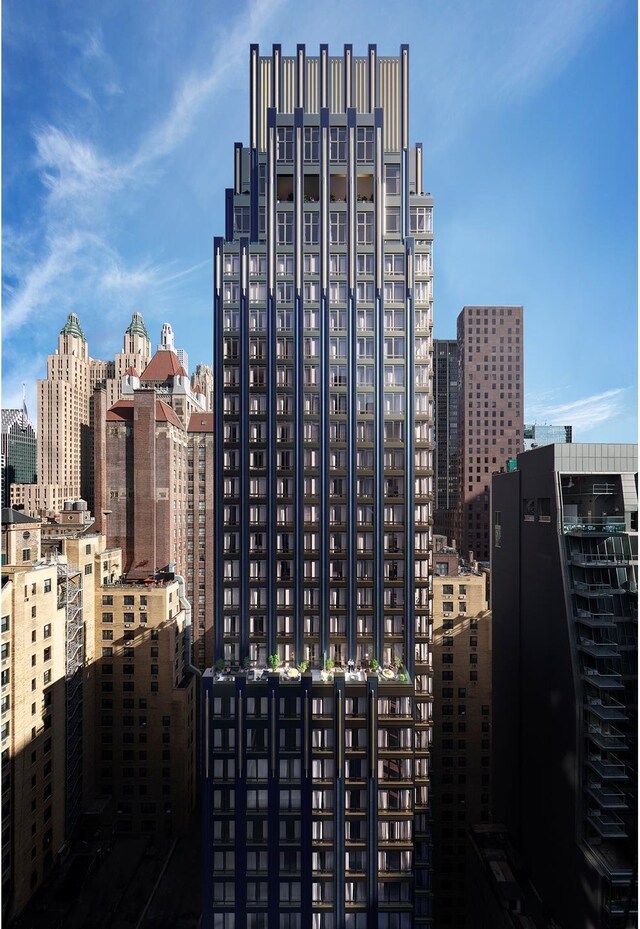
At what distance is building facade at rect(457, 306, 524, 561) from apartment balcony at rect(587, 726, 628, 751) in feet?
301

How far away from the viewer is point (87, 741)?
56.1 meters

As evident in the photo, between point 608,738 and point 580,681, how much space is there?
11.4ft

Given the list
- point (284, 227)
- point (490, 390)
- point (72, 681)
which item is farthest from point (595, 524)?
point (490, 390)

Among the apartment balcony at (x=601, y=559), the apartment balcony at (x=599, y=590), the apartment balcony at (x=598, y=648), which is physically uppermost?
the apartment balcony at (x=601, y=559)

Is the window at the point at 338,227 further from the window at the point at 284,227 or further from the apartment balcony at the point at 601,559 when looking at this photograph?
the apartment balcony at the point at 601,559

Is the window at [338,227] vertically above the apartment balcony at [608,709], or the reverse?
the window at [338,227]

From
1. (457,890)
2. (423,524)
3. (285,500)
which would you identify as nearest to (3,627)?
(285,500)

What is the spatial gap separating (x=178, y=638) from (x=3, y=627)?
24132mm

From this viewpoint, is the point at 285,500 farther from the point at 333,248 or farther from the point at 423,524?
the point at 333,248

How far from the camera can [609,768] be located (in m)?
29.6

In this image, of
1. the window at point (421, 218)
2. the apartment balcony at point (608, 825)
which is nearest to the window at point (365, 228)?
the window at point (421, 218)

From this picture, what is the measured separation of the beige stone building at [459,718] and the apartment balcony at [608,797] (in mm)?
22932

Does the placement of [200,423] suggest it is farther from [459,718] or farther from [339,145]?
[459,718]

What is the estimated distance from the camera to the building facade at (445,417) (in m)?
132
